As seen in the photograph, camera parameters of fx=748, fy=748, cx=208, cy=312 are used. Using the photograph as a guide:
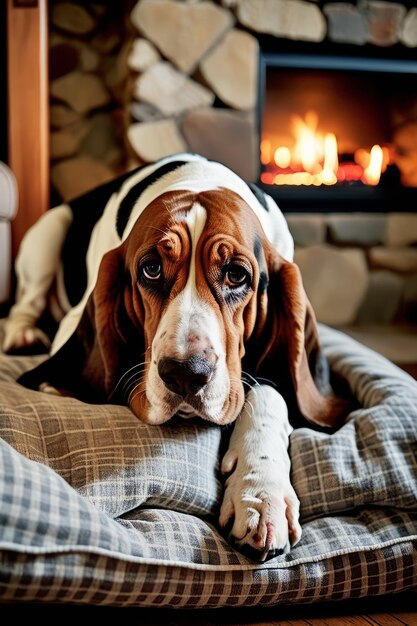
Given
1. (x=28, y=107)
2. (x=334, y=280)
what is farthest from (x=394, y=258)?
(x=28, y=107)

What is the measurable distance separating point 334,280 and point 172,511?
2.54 metres

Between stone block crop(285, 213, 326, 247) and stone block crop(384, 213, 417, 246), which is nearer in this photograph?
stone block crop(285, 213, 326, 247)

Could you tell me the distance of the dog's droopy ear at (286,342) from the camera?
1724 millimetres

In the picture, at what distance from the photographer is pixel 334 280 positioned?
383 cm

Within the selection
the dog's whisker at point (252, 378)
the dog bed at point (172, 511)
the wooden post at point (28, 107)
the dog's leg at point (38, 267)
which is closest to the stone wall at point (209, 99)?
the wooden post at point (28, 107)

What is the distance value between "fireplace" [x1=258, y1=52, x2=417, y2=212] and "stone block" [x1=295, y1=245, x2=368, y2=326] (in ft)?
0.77

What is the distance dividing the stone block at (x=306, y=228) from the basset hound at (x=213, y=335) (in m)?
1.63

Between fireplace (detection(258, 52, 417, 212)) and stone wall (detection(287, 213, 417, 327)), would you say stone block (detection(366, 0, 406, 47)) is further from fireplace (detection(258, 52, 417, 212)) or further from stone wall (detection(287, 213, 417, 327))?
stone wall (detection(287, 213, 417, 327))

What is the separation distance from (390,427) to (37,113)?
90.6 inches

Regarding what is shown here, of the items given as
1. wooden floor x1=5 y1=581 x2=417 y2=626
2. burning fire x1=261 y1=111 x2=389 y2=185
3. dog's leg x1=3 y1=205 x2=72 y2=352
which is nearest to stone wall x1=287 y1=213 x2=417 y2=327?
burning fire x1=261 y1=111 x2=389 y2=185

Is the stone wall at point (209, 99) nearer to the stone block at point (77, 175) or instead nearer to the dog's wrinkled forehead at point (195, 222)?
the stone block at point (77, 175)

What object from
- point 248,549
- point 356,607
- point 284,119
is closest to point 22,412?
point 248,549

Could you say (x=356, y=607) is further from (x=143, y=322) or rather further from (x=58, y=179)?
(x=58, y=179)

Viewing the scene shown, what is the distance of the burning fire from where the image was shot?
386 cm
